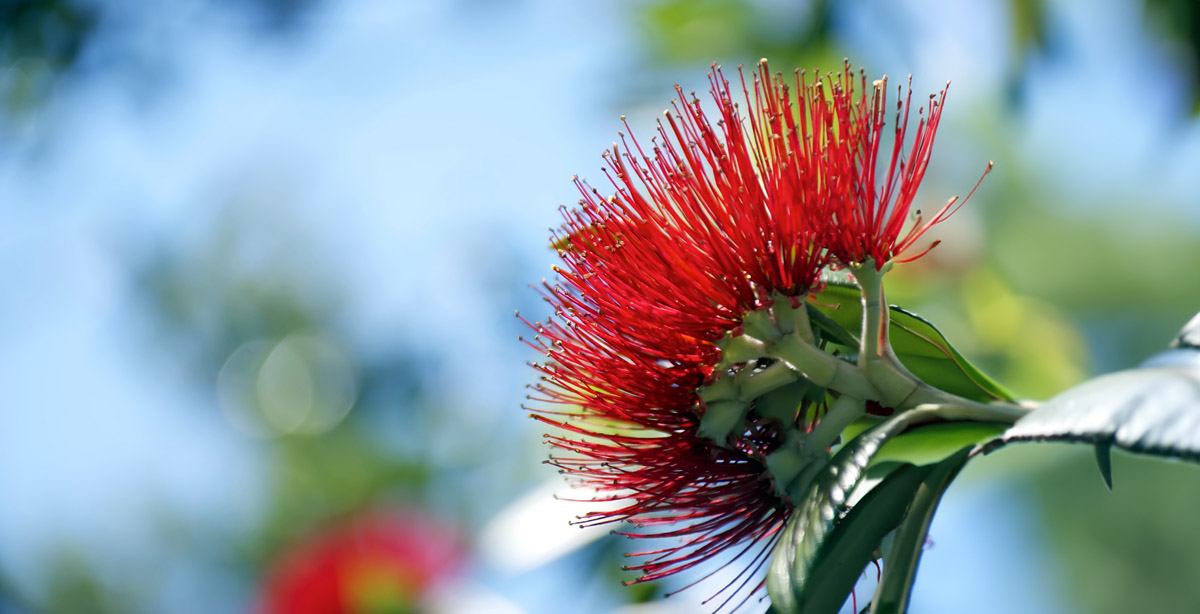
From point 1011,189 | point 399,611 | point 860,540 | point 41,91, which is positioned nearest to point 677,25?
point 41,91

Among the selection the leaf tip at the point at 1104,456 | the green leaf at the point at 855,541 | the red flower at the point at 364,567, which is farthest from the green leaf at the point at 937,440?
the red flower at the point at 364,567

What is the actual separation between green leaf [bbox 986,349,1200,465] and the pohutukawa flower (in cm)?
23

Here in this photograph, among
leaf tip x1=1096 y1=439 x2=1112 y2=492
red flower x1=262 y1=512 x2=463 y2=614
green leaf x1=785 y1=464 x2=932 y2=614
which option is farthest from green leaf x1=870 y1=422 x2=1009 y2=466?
red flower x1=262 y1=512 x2=463 y2=614

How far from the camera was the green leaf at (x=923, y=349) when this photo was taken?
115cm

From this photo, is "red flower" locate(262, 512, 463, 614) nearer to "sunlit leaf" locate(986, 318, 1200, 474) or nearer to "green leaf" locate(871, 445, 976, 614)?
"green leaf" locate(871, 445, 976, 614)

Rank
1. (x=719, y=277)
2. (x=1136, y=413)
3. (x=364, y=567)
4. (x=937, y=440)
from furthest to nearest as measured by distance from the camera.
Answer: (x=364, y=567), (x=937, y=440), (x=719, y=277), (x=1136, y=413)

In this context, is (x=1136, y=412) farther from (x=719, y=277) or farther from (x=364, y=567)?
(x=364, y=567)

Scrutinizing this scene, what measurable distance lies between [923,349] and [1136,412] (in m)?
0.37

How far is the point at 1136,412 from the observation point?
0.81m

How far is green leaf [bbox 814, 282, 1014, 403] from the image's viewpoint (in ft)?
3.77

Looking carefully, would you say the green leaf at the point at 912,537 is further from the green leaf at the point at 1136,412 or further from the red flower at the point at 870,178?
the red flower at the point at 870,178

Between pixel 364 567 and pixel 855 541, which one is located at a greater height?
pixel 364 567

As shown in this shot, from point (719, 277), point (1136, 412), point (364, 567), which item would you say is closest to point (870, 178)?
point (719, 277)

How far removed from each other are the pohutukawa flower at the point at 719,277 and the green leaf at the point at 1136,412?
228 millimetres
